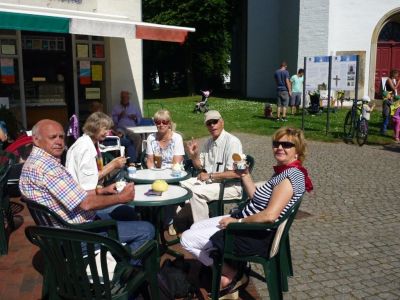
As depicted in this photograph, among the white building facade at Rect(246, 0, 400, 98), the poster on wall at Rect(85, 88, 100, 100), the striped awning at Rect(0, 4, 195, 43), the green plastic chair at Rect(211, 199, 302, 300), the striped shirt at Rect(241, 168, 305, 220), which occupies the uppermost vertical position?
the white building facade at Rect(246, 0, 400, 98)

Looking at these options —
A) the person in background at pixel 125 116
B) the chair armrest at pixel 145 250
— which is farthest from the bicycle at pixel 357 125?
the chair armrest at pixel 145 250

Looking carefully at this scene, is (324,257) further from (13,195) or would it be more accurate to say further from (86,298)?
(13,195)

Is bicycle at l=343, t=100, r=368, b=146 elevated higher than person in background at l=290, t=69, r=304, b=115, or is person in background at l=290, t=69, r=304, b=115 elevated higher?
person in background at l=290, t=69, r=304, b=115

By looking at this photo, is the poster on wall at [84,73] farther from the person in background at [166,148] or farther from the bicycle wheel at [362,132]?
the bicycle wheel at [362,132]

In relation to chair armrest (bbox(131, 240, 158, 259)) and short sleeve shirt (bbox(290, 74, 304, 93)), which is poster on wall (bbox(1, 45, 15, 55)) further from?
short sleeve shirt (bbox(290, 74, 304, 93))

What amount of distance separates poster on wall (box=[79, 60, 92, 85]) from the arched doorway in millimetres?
14771

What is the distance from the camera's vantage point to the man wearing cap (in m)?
4.59

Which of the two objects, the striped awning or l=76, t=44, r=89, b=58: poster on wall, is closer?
the striped awning

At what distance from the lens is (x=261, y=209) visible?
3.46 metres

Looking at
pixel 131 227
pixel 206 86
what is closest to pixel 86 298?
pixel 131 227

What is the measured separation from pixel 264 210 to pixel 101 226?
45.7 inches

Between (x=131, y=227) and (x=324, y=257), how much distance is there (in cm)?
200

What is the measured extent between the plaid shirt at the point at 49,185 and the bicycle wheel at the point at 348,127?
9755mm

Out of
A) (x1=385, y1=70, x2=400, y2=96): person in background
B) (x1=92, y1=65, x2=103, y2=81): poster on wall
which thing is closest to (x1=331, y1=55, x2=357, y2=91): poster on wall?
(x1=385, y1=70, x2=400, y2=96): person in background
